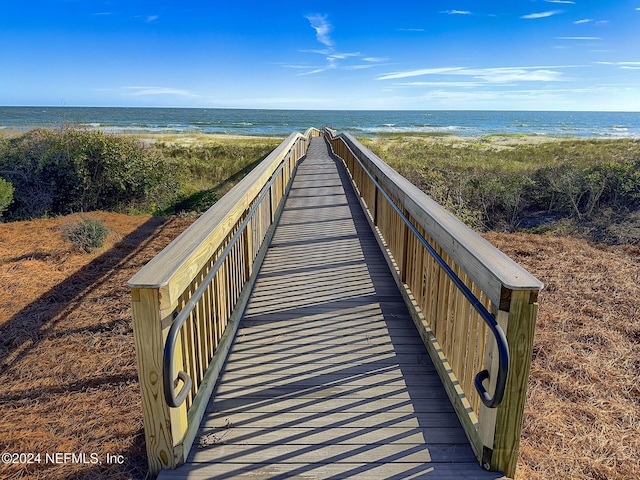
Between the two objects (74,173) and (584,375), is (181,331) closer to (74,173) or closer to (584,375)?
(584,375)

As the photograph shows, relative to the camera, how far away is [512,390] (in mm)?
2188

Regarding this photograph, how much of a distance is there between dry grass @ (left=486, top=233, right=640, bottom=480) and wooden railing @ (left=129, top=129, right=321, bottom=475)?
1.81 metres

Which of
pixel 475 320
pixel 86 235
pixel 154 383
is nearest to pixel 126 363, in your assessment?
pixel 154 383

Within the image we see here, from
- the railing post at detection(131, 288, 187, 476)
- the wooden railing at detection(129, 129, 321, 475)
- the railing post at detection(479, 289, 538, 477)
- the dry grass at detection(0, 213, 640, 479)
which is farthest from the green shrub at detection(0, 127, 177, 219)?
the railing post at detection(479, 289, 538, 477)

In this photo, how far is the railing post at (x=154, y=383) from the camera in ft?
6.82

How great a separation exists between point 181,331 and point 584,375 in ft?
11.0

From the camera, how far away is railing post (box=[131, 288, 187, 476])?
6.82ft

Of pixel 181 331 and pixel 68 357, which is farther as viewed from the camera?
pixel 68 357

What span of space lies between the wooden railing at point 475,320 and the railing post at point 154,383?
146 centimetres

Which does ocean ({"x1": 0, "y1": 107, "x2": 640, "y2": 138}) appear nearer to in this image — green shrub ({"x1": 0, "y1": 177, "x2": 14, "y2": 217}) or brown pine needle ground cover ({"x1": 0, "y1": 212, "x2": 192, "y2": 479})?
green shrub ({"x1": 0, "y1": 177, "x2": 14, "y2": 217})

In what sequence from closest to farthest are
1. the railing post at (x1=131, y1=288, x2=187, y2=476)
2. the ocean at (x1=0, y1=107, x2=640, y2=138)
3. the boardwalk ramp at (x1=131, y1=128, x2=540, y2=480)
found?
the railing post at (x1=131, y1=288, x2=187, y2=476) < the boardwalk ramp at (x1=131, y1=128, x2=540, y2=480) < the ocean at (x1=0, y1=107, x2=640, y2=138)

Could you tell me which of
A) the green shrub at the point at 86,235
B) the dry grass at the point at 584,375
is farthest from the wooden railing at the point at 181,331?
the green shrub at the point at 86,235

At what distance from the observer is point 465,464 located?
2.42 metres

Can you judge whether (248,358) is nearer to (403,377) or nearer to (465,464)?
(403,377)
